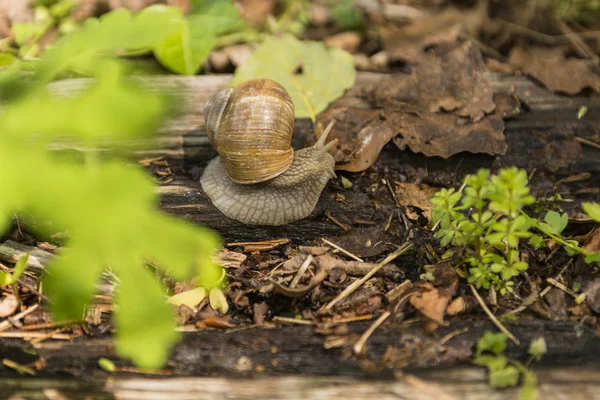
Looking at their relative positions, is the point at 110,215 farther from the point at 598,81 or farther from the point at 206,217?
the point at 598,81

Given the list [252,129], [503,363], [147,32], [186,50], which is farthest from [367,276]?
[186,50]

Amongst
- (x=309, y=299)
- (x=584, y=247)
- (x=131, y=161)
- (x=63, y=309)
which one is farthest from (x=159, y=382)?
(x=584, y=247)

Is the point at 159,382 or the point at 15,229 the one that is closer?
the point at 159,382

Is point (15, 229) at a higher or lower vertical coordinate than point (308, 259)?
higher

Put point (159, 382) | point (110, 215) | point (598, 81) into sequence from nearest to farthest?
point (110, 215) → point (159, 382) → point (598, 81)

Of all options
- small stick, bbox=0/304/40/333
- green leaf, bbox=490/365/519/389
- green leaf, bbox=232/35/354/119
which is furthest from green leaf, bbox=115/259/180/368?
green leaf, bbox=232/35/354/119

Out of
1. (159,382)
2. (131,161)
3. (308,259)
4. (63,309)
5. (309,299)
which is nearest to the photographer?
(63,309)

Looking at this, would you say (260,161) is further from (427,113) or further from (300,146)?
(427,113)
